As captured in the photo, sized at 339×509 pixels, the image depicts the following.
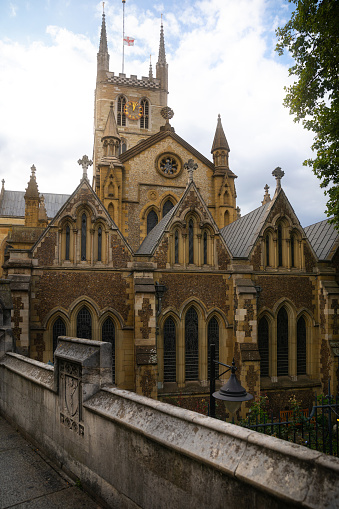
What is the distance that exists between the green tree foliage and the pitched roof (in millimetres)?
9592

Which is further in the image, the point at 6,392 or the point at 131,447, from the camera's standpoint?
the point at 6,392

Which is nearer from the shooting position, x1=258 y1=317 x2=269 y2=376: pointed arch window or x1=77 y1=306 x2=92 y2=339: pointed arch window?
x1=77 y1=306 x2=92 y2=339: pointed arch window

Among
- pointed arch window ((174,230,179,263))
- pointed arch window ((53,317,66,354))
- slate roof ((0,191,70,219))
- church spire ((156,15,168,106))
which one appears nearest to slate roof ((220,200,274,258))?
pointed arch window ((174,230,179,263))

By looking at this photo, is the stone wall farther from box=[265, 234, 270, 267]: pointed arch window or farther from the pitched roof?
the pitched roof

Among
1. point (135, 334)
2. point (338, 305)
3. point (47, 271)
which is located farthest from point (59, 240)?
point (338, 305)

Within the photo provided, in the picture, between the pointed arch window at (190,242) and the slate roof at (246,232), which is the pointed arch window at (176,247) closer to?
the pointed arch window at (190,242)

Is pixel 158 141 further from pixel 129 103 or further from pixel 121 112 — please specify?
pixel 129 103

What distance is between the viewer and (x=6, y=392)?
761cm

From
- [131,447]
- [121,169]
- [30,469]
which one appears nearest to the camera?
[131,447]

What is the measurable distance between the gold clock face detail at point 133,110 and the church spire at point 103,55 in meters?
4.57

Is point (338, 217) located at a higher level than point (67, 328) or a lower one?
higher

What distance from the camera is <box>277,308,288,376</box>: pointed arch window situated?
1441cm

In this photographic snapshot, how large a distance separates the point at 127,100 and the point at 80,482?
122 feet

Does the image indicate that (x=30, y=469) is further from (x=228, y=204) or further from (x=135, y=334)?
(x=228, y=204)
